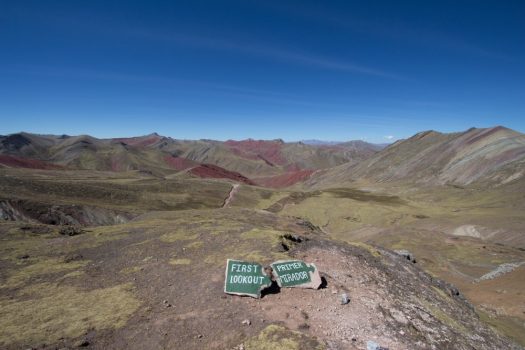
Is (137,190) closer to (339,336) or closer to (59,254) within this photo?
(59,254)

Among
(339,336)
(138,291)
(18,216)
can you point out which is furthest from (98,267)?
(18,216)

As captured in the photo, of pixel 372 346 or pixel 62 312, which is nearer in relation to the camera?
pixel 372 346

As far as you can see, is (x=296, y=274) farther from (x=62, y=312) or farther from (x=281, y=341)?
(x=62, y=312)

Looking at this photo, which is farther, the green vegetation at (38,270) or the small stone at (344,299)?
the green vegetation at (38,270)

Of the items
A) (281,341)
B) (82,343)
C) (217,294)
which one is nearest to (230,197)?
(217,294)

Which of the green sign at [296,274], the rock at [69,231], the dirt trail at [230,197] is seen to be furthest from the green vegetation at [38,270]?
the dirt trail at [230,197]

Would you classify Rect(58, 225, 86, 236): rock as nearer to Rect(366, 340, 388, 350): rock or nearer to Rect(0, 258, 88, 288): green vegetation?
Rect(0, 258, 88, 288): green vegetation

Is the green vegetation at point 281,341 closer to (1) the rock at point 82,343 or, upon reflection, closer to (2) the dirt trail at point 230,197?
(1) the rock at point 82,343
